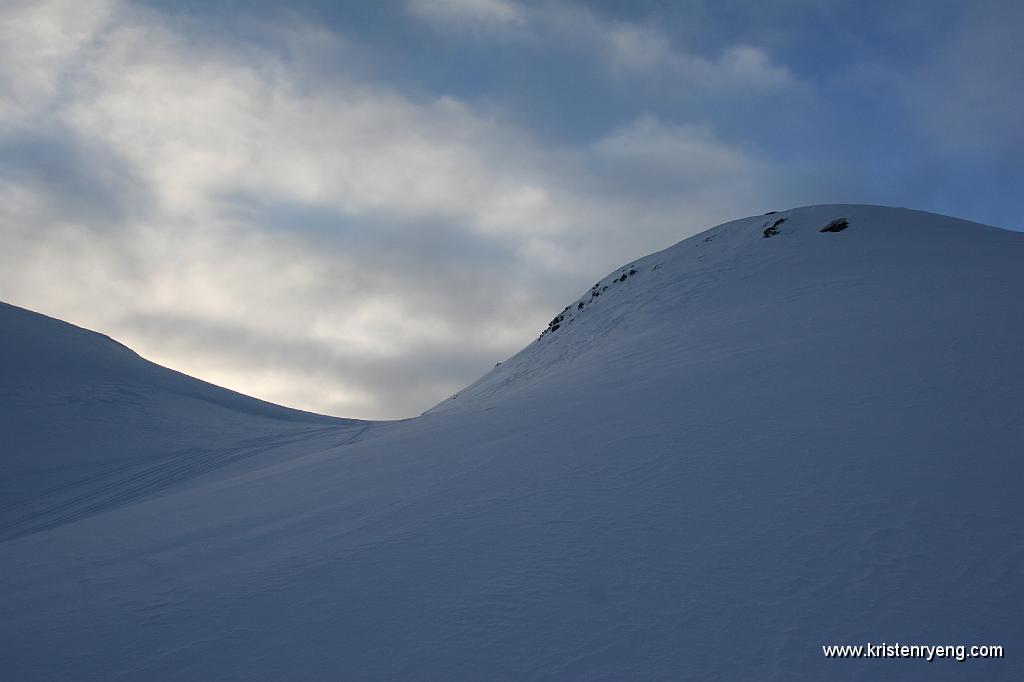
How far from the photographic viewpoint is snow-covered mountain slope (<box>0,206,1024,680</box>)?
11.9 ft

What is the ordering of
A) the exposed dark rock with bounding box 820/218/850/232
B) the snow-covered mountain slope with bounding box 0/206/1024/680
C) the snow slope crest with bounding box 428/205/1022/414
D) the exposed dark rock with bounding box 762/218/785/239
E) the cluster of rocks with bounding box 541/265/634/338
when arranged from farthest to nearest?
1. the cluster of rocks with bounding box 541/265/634/338
2. the exposed dark rock with bounding box 762/218/785/239
3. the exposed dark rock with bounding box 820/218/850/232
4. the snow slope crest with bounding box 428/205/1022/414
5. the snow-covered mountain slope with bounding box 0/206/1024/680

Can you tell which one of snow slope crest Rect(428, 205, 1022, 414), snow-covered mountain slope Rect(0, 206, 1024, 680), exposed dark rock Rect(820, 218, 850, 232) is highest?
exposed dark rock Rect(820, 218, 850, 232)

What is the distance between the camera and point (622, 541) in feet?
15.7

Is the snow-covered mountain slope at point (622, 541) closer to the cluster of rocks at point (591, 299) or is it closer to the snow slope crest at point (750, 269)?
the snow slope crest at point (750, 269)

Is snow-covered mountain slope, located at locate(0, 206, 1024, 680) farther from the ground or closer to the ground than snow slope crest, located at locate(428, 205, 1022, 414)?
closer to the ground

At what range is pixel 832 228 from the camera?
19109mm

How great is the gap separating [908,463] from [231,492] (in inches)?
339

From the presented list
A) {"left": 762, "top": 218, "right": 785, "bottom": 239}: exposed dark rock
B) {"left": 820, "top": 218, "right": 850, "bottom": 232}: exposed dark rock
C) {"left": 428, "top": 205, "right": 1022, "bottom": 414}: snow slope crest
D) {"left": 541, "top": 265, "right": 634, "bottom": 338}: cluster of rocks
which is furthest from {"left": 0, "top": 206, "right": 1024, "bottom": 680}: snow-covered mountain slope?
{"left": 541, "top": 265, "right": 634, "bottom": 338}: cluster of rocks

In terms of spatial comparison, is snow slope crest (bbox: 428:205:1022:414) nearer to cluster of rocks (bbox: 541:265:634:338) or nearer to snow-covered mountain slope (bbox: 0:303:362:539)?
cluster of rocks (bbox: 541:265:634:338)

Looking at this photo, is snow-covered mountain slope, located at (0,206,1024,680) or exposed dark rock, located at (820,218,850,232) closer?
snow-covered mountain slope, located at (0,206,1024,680)

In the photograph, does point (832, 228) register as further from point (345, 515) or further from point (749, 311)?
point (345, 515)

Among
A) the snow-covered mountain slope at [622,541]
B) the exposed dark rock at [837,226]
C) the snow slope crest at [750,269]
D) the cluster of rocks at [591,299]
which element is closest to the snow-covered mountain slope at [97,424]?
the snow-covered mountain slope at [622,541]

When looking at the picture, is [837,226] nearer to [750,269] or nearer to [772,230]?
[772,230]

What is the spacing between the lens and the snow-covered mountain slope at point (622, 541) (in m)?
3.63
